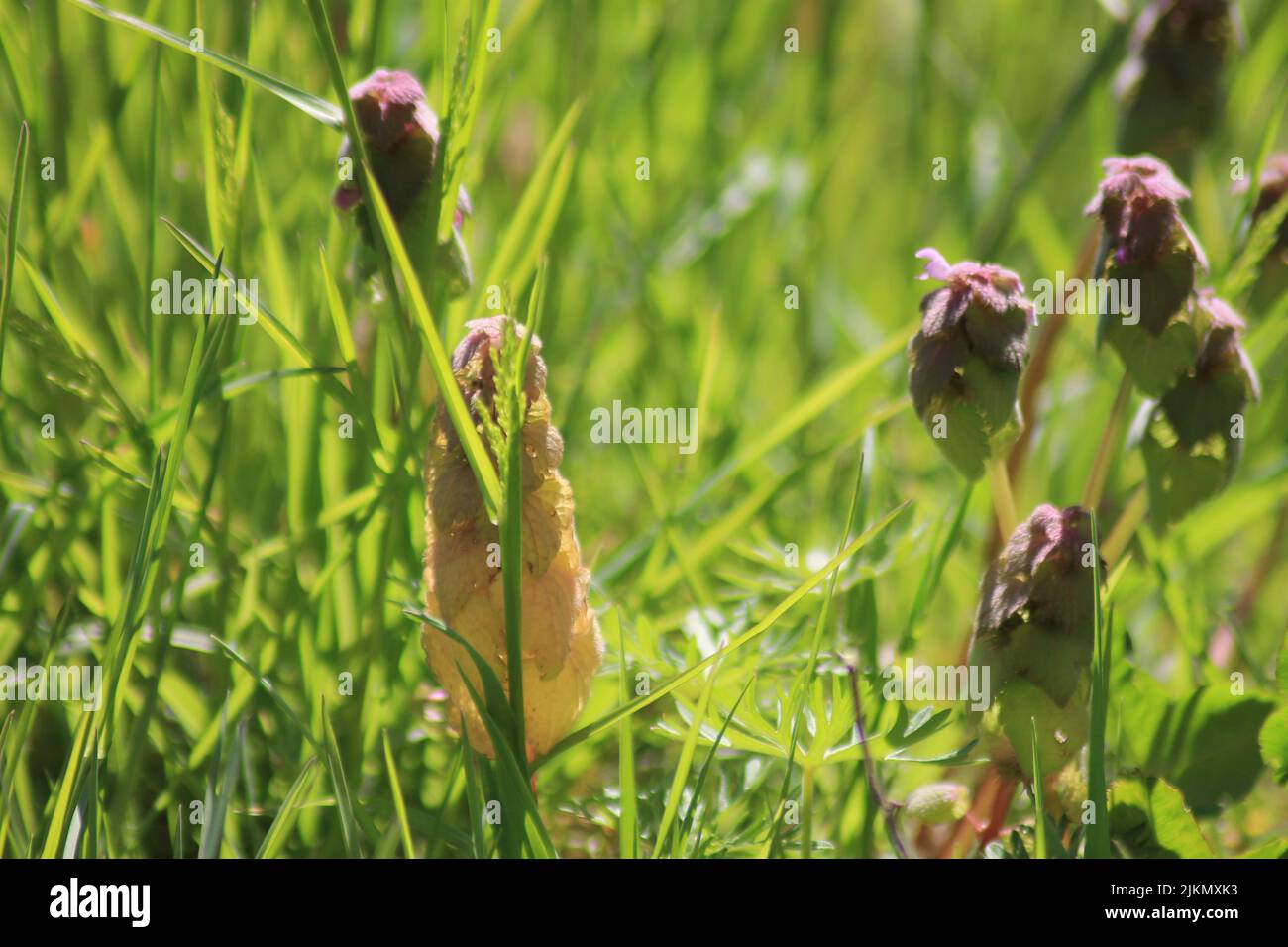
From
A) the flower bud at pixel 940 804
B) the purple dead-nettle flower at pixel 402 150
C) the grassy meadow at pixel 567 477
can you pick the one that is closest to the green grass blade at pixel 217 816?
the grassy meadow at pixel 567 477

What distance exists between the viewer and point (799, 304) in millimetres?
2086

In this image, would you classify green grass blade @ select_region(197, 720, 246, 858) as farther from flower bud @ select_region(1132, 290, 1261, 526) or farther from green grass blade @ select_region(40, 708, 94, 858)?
flower bud @ select_region(1132, 290, 1261, 526)

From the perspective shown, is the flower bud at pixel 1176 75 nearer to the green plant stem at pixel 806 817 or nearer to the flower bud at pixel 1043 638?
the flower bud at pixel 1043 638

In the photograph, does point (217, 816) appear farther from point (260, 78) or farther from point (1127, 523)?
point (1127, 523)

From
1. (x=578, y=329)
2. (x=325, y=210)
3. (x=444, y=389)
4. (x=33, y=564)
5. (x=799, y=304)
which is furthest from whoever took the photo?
(x=799, y=304)

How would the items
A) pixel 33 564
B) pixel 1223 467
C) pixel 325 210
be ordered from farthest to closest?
pixel 325 210
pixel 33 564
pixel 1223 467

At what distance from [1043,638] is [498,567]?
0.45 metres

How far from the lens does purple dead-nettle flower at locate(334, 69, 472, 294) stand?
3.51ft

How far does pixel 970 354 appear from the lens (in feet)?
3.31

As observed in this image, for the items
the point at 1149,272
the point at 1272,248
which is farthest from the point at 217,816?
the point at 1272,248

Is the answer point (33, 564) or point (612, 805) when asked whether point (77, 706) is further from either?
point (612, 805)
